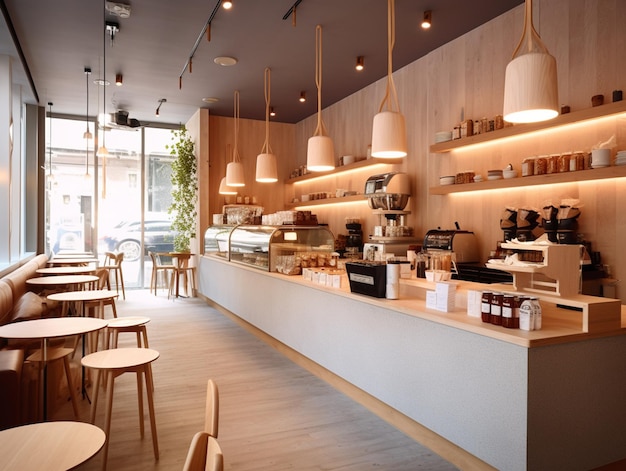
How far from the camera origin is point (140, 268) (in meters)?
10.6

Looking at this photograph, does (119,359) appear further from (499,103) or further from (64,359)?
(499,103)

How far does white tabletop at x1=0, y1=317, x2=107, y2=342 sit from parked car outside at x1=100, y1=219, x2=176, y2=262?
738 centimetres

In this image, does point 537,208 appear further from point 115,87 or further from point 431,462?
point 115,87

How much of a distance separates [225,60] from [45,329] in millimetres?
4524

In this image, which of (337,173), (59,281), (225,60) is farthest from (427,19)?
(59,281)

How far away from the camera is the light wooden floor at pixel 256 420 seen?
296cm

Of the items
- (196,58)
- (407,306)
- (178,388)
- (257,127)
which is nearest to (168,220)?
(257,127)

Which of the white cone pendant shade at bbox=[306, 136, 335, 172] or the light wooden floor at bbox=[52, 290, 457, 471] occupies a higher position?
the white cone pendant shade at bbox=[306, 136, 335, 172]

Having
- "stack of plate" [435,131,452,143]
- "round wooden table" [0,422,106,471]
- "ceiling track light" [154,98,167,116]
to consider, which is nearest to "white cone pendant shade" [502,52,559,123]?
"round wooden table" [0,422,106,471]

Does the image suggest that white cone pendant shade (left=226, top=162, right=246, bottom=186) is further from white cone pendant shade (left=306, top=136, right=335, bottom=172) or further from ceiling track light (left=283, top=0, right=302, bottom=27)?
white cone pendant shade (left=306, top=136, right=335, bottom=172)

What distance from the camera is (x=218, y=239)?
8344mm

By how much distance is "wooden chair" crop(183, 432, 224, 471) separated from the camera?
1.17 metres

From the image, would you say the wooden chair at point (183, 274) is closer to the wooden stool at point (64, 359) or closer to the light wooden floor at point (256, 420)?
the light wooden floor at point (256, 420)

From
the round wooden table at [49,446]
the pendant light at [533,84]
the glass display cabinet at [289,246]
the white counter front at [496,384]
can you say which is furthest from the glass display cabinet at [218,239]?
the round wooden table at [49,446]
